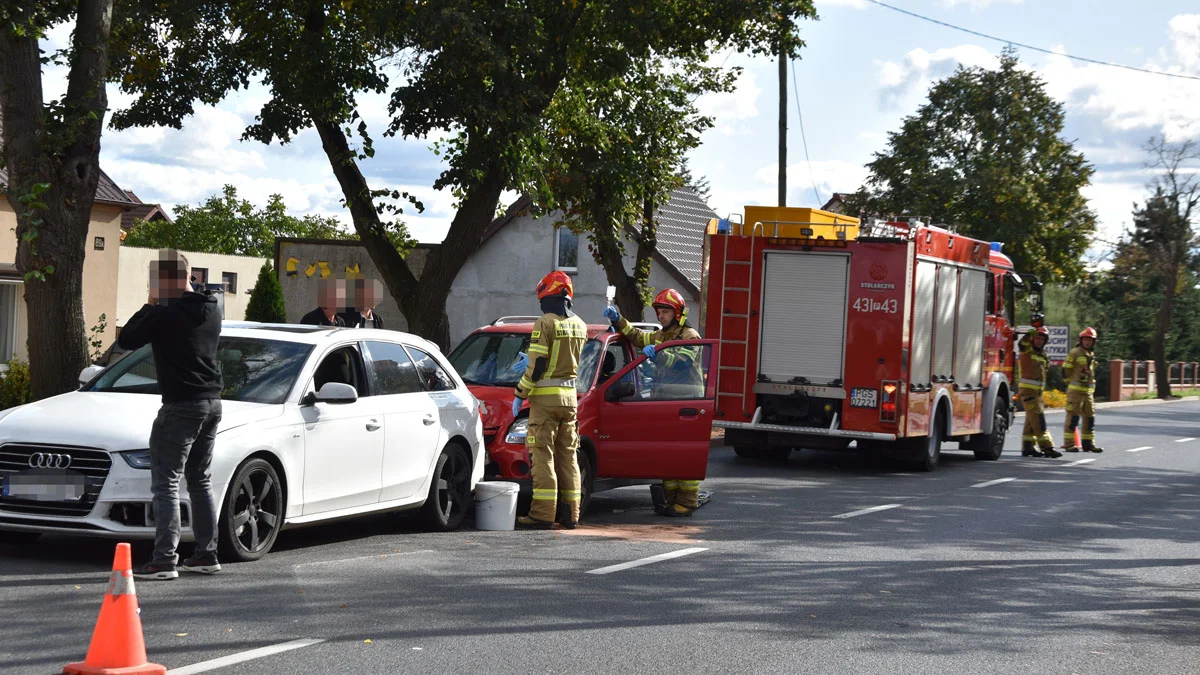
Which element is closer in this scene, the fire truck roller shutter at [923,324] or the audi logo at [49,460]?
the audi logo at [49,460]

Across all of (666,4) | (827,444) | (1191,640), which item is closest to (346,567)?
(1191,640)

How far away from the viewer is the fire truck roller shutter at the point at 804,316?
664 inches

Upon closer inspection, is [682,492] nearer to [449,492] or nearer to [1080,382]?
[449,492]

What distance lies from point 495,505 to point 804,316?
7.45 meters

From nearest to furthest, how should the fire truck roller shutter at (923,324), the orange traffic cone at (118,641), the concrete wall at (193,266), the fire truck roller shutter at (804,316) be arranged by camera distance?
the orange traffic cone at (118,641) < the fire truck roller shutter at (923,324) < the fire truck roller shutter at (804,316) < the concrete wall at (193,266)

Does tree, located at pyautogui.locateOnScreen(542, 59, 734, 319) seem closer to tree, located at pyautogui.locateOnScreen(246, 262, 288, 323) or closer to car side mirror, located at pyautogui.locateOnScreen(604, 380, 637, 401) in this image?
car side mirror, located at pyautogui.locateOnScreen(604, 380, 637, 401)

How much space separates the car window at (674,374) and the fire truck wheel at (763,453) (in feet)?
22.2

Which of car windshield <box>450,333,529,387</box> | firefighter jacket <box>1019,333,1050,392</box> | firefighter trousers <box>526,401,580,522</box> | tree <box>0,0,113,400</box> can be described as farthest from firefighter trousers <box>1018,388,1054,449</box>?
tree <box>0,0,113,400</box>

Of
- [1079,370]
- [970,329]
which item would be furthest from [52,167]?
[1079,370]

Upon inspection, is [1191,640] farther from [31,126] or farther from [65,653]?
[31,126]

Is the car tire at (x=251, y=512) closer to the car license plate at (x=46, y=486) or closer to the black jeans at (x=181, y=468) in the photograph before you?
the black jeans at (x=181, y=468)

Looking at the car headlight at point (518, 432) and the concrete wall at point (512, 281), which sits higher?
the concrete wall at point (512, 281)

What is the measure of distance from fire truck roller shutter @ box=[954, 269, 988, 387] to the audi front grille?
12.9 meters

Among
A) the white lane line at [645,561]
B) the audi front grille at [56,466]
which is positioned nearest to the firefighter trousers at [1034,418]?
the white lane line at [645,561]
